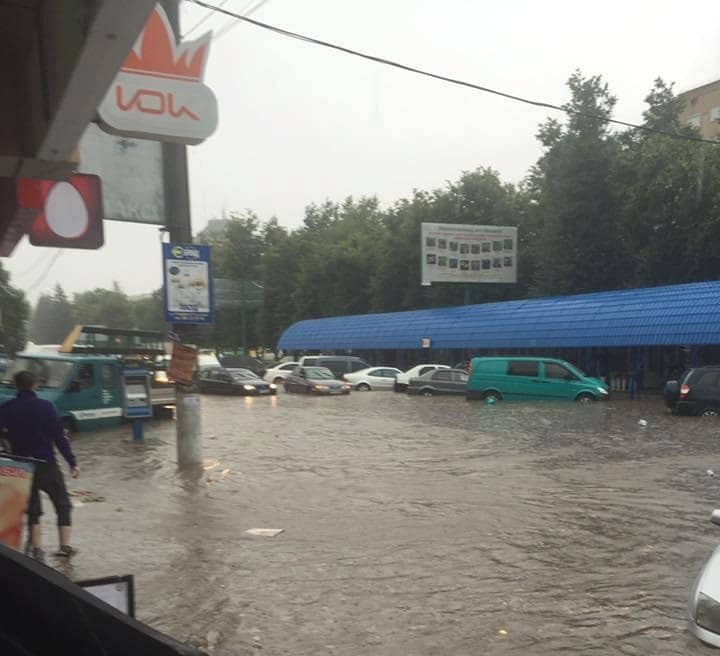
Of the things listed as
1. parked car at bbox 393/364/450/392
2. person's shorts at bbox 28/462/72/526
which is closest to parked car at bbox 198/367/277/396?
parked car at bbox 393/364/450/392

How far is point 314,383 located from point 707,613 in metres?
26.6

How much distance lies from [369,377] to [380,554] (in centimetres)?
2740

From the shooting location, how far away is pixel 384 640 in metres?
4.62

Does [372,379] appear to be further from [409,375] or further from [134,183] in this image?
[134,183]

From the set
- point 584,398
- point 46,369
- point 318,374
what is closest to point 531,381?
point 584,398

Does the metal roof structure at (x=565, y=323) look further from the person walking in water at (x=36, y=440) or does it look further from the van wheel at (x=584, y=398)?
the person walking in water at (x=36, y=440)

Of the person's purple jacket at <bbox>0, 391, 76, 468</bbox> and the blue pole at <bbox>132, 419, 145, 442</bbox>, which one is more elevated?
the person's purple jacket at <bbox>0, 391, 76, 468</bbox>

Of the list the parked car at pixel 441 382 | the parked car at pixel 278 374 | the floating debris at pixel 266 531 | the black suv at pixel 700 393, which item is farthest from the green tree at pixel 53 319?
the floating debris at pixel 266 531

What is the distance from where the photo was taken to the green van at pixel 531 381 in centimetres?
2286

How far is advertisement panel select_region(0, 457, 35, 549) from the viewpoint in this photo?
4721mm

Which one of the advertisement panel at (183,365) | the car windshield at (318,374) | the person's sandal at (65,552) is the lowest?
the person's sandal at (65,552)

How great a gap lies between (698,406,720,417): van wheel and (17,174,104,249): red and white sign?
17108 millimetres

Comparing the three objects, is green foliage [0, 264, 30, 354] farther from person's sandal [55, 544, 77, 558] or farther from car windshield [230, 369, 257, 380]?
person's sandal [55, 544, 77, 558]

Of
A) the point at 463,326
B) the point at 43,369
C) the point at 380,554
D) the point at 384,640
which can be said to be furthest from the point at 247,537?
the point at 463,326
